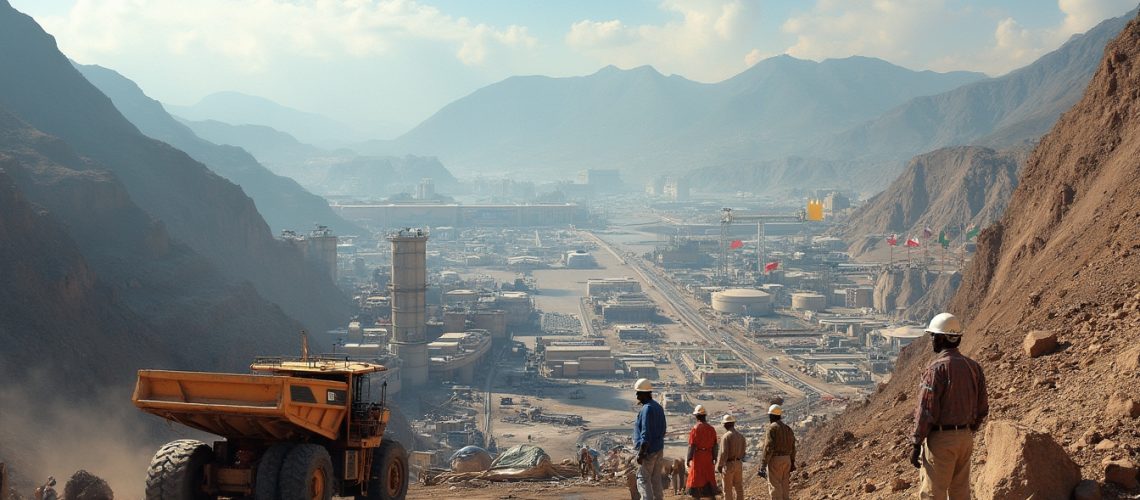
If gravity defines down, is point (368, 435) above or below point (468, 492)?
above

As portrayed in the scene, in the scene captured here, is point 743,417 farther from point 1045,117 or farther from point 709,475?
point 1045,117

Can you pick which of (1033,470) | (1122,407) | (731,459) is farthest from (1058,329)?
(1033,470)

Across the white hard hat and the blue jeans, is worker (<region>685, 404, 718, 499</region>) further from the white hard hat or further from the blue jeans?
the white hard hat

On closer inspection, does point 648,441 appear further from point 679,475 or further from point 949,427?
point 679,475

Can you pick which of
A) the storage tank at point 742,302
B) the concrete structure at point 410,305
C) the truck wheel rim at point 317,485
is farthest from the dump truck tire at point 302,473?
the storage tank at point 742,302

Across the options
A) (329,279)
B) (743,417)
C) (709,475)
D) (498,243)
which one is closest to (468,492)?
(709,475)

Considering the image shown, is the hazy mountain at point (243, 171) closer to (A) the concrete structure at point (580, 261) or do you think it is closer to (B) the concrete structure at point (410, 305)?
(A) the concrete structure at point (580, 261)
